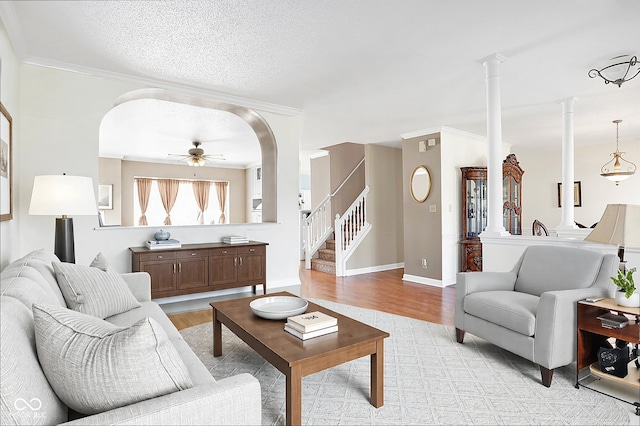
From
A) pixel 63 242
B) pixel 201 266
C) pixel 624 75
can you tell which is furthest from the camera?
pixel 201 266

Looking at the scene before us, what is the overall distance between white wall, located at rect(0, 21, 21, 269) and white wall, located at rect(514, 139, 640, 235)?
8.54 m

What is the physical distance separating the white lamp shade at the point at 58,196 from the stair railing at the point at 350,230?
169 inches

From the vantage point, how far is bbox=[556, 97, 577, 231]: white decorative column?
4527 millimetres

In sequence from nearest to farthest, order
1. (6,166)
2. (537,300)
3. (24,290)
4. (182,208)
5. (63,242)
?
(24,290)
(537,300)
(6,166)
(63,242)
(182,208)

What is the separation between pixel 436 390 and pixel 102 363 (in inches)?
74.5

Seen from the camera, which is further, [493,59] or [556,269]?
[493,59]

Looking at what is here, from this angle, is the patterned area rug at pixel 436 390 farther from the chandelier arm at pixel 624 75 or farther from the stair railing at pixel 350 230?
the stair railing at pixel 350 230

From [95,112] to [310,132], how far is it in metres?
3.23

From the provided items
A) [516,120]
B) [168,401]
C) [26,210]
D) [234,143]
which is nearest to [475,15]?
[168,401]

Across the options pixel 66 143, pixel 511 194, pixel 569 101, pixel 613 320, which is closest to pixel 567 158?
pixel 569 101

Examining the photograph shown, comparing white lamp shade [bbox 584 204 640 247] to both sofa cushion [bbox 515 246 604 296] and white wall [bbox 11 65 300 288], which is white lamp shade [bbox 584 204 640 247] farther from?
white wall [bbox 11 65 300 288]

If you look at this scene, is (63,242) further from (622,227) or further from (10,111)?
(622,227)

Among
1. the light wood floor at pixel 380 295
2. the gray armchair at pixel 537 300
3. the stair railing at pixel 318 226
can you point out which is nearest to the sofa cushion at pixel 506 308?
the gray armchair at pixel 537 300

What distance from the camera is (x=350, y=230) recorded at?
6.67 meters
